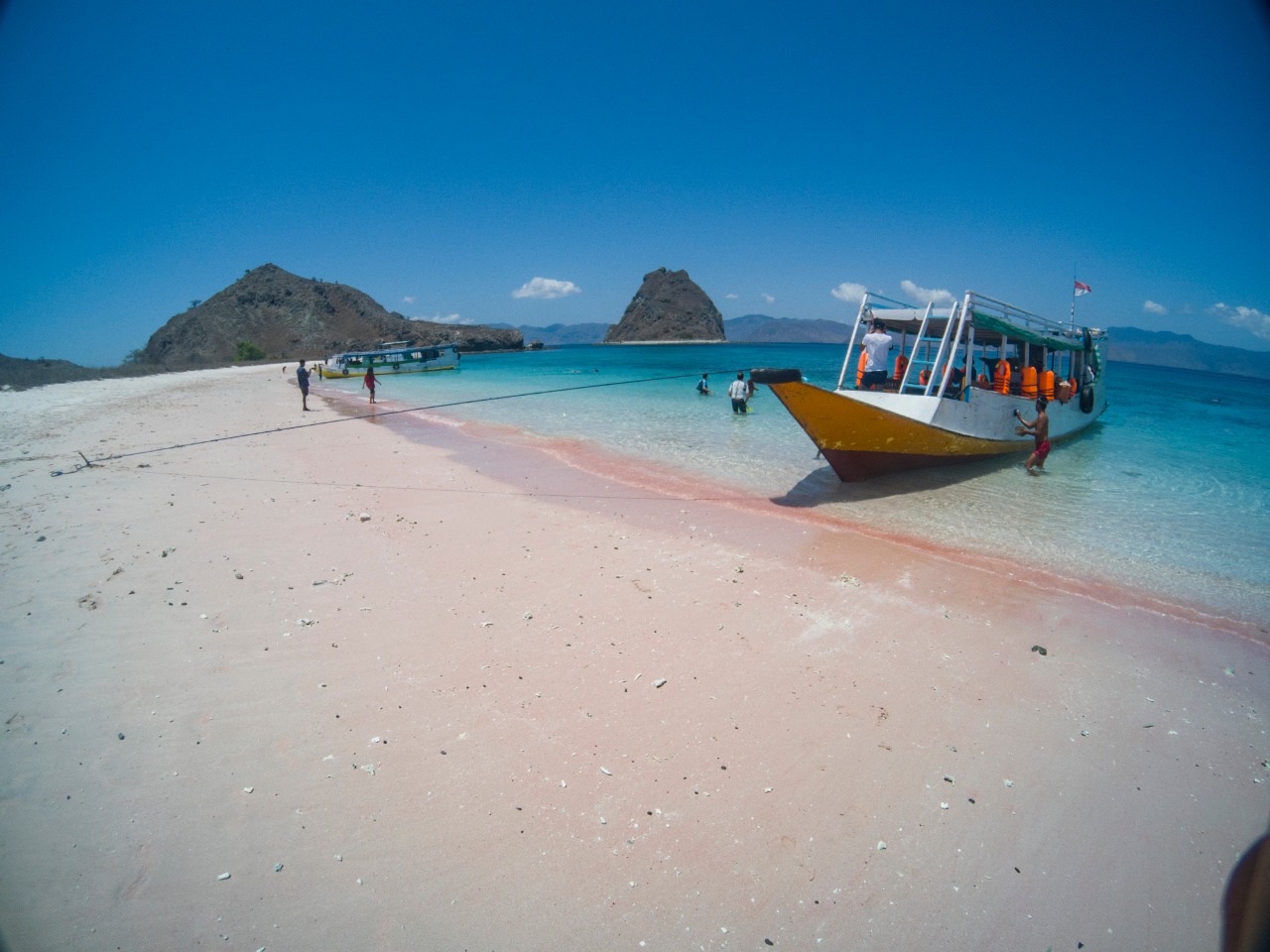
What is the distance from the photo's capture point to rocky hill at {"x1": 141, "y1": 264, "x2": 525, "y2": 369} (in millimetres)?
75938

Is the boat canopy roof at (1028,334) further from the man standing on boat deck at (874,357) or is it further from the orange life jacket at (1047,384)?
the man standing on boat deck at (874,357)

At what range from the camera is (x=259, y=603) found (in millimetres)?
5125

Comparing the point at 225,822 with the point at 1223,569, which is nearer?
the point at 225,822

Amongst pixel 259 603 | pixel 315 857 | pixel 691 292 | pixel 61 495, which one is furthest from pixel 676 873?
pixel 691 292

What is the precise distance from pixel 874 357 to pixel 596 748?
30.1 ft

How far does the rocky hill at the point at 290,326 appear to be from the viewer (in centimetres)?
7594

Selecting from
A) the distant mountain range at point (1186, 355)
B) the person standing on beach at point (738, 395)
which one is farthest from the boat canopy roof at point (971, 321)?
the distant mountain range at point (1186, 355)

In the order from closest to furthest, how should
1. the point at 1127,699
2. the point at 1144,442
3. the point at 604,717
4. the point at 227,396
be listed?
1. the point at 604,717
2. the point at 1127,699
3. the point at 1144,442
4. the point at 227,396

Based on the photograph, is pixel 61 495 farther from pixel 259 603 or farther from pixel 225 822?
pixel 225 822

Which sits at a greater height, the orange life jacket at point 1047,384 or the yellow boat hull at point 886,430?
the orange life jacket at point 1047,384

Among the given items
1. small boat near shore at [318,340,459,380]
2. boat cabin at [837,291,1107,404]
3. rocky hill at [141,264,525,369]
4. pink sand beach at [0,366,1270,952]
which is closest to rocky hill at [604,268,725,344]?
rocky hill at [141,264,525,369]

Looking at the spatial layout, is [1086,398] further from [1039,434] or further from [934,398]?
[934,398]

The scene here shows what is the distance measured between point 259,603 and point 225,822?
2537mm

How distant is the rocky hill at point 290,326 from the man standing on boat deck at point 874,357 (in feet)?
235
